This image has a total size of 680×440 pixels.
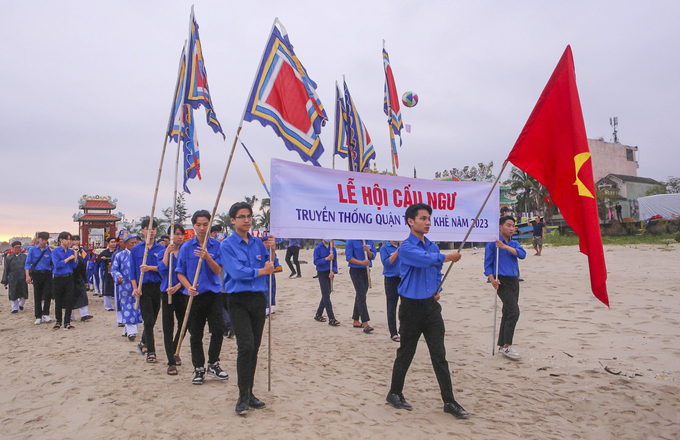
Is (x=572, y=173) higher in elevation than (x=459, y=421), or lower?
higher

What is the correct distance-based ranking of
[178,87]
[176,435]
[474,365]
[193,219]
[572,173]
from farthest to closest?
[178,87]
[474,365]
[193,219]
[572,173]
[176,435]

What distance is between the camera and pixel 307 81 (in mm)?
6012

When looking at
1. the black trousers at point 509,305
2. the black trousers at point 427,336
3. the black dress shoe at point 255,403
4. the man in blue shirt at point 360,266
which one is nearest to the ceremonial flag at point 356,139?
the man in blue shirt at point 360,266

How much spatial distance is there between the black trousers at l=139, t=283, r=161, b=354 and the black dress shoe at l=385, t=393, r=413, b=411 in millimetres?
3639

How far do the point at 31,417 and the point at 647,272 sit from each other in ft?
47.9

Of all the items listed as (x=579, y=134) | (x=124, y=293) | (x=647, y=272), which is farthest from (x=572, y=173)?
(x=647, y=272)

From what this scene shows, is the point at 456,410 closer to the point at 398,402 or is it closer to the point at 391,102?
the point at 398,402

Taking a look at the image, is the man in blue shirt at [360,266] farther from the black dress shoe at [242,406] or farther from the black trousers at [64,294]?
the black trousers at [64,294]

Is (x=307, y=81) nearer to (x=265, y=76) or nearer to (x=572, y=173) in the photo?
(x=265, y=76)

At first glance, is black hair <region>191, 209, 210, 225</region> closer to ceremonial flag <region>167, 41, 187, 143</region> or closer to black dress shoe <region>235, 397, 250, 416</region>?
ceremonial flag <region>167, 41, 187, 143</region>

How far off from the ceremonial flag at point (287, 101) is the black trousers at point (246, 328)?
2.24m

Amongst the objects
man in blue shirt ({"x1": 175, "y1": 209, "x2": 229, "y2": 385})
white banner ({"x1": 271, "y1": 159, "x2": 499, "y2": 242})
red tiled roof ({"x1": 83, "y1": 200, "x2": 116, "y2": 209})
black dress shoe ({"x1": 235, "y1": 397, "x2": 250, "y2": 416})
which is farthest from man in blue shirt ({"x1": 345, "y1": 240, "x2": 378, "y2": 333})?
red tiled roof ({"x1": 83, "y1": 200, "x2": 116, "y2": 209})

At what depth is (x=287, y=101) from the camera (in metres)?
5.73

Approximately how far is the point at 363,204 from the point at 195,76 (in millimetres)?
3230
